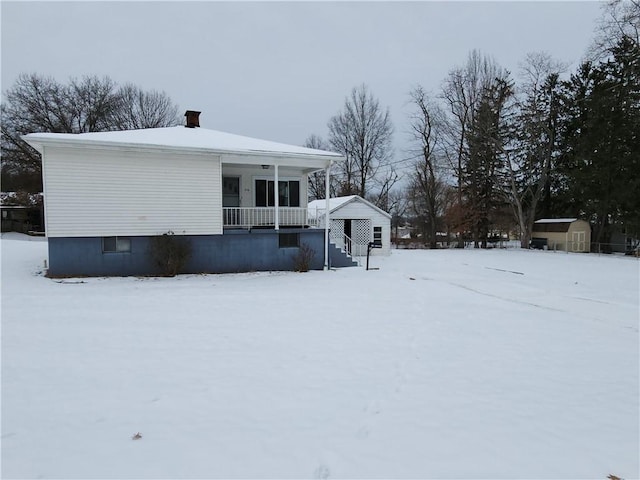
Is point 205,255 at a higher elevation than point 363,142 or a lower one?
lower

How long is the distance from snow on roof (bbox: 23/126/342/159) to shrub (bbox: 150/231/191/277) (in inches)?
122

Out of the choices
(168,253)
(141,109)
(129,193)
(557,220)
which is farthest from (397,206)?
(129,193)

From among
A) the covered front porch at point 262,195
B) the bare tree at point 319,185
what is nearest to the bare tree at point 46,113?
the bare tree at point 319,185

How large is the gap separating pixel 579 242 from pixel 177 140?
29.3 metres

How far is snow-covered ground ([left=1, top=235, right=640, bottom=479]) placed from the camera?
9.93 ft

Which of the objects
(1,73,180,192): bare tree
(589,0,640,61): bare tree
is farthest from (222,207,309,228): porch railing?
(1,73,180,192): bare tree

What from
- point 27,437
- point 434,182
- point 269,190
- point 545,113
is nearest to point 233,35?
point 269,190

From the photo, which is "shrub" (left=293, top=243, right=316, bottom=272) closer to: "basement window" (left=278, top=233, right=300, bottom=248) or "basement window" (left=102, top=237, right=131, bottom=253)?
"basement window" (left=278, top=233, right=300, bottom=248)

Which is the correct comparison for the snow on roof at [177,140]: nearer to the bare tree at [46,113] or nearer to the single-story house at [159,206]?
the single-story house at [159,206]

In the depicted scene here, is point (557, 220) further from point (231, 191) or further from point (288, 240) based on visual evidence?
point (231, 191)

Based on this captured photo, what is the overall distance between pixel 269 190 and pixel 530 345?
40.1ft

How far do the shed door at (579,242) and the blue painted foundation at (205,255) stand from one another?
22.0 metres

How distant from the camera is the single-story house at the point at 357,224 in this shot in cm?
2089

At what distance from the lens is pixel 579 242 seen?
2802 cm
